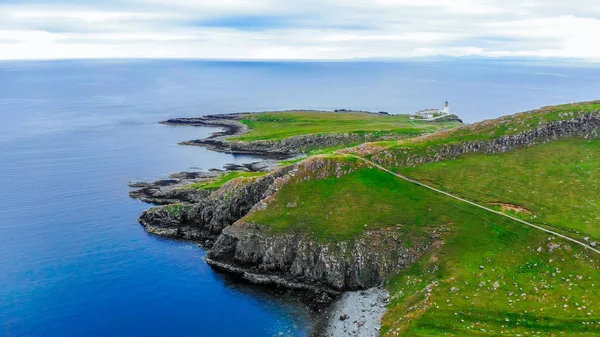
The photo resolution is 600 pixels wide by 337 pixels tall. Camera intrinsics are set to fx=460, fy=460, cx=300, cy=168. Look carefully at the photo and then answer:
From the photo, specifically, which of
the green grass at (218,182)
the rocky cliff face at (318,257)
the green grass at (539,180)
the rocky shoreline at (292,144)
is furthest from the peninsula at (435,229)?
the rocky shoreline at (292,144)

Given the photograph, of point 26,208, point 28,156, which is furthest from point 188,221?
point 28,156

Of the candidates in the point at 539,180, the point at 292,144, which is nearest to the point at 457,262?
the point at 539,180

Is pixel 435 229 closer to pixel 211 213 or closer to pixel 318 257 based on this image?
pixel 318 257

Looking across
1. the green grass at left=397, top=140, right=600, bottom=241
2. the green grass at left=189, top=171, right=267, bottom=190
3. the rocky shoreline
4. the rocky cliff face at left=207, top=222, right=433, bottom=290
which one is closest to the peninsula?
the rocky cliff face at left=207, top=222, right=433, bottom=290

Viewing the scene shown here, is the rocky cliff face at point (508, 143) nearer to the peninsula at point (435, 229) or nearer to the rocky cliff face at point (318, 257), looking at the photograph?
the peninsula at point (435, 229)

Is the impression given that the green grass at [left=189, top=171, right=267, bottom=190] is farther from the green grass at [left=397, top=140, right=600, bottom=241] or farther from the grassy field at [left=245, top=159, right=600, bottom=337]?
the green grass at [left=397, top=140, right=600, bottom=241]
